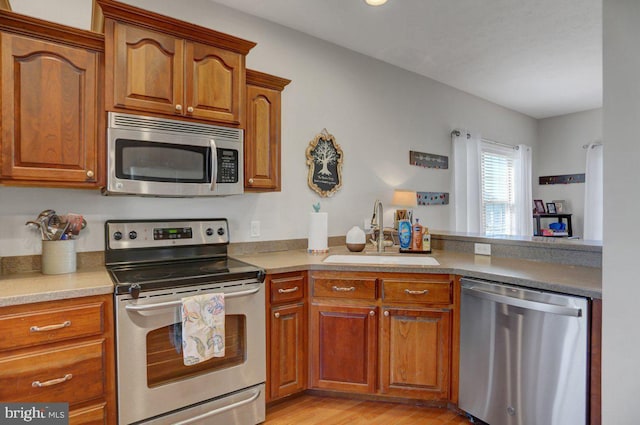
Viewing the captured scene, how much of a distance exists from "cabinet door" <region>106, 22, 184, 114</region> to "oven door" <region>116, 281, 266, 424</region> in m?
0.98

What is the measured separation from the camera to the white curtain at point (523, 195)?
17.5 ft

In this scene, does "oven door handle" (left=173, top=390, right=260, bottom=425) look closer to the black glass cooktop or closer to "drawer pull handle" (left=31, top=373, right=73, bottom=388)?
"drawer pull handle" (left=31, top=373, right=73, bottom=388)

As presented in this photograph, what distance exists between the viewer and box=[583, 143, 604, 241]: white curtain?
5.04m

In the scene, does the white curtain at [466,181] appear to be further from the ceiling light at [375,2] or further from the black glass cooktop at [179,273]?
the black glass cooktop at [179,273]

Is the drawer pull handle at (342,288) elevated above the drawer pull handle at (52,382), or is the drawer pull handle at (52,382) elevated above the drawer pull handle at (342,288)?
the drawer pull handle at (342,288)

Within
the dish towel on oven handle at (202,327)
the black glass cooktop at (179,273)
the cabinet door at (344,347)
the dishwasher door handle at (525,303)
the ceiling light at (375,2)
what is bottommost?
the cabinet door at (344,347)

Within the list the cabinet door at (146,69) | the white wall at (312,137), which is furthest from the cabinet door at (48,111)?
the white wall at (312,137)

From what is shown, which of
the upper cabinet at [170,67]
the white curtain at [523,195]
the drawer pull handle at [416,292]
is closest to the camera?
the upper cabinet at [170,67]

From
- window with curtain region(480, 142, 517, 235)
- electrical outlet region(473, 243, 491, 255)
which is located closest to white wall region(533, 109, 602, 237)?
window with curtain region(480, 142, 517, 235)

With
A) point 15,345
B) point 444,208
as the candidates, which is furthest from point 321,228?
point 444,208

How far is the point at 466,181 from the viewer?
4426 millimetres

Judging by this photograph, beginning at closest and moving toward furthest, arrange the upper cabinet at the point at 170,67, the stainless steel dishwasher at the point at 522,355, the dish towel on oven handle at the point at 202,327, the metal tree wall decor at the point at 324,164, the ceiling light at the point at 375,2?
the stainless steel dishwasher at the point at 522,355 → the dish towel on oven handle at the point at 202,327 → the upper cabinet at the point at 170,67 → the ceiling light at the point at 375,2 → the metal tree wall decor at the point at 324,164

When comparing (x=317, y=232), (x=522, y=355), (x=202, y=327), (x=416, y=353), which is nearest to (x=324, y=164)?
(x=317, y=232)

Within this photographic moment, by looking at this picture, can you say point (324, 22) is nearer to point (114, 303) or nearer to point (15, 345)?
point (114, 303)
